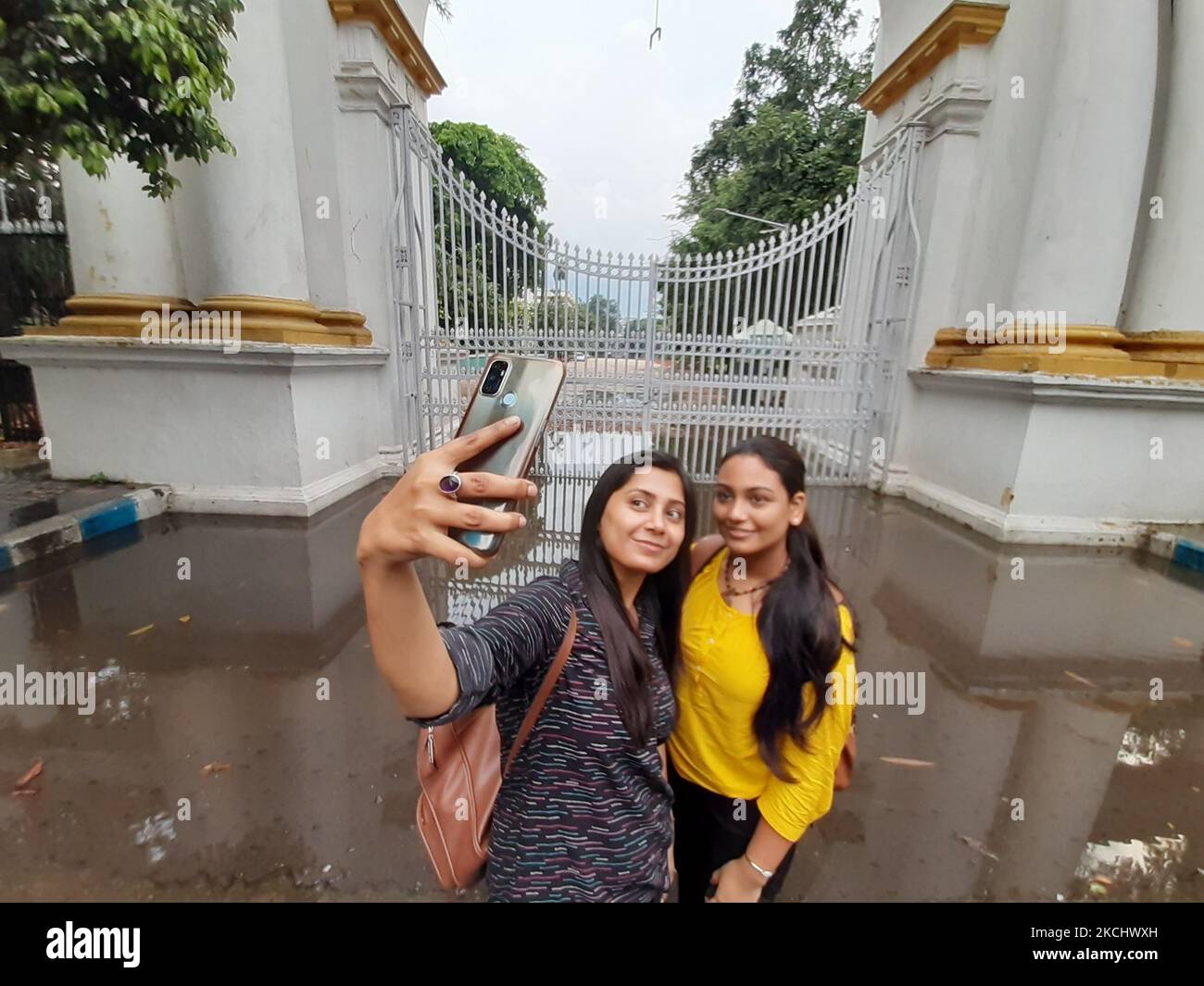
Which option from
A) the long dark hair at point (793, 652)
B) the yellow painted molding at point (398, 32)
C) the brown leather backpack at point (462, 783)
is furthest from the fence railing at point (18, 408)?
the long dark hair at point (793, 652)

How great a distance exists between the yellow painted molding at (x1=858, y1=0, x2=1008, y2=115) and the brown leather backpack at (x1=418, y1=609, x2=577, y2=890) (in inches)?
276

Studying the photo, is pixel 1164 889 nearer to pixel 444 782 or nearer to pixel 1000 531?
pixel 444 782

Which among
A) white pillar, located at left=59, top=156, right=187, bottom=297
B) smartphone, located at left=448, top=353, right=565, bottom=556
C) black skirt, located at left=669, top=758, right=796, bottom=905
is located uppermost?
white pillar, located at left=59, top=156, right=187, bottom=297

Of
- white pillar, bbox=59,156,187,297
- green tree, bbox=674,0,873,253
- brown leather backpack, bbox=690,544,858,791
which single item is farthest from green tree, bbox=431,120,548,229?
brown leather backpack, bbox=690,544,858,791

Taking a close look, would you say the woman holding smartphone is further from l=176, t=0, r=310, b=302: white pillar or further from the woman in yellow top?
l=176, t=0, r=310, b=302: white pillar

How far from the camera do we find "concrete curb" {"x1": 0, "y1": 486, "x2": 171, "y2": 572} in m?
3.43

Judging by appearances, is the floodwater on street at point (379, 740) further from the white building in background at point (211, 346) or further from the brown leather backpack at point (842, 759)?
the white building in background at point (211, 346)

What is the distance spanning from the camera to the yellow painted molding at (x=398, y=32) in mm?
5082

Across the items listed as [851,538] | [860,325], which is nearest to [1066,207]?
[860,325]

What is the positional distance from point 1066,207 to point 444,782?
6066 mm

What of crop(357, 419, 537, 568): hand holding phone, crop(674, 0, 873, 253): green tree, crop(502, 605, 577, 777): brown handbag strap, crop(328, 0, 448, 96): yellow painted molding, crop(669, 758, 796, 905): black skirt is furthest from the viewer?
crop(674, 0, 873, 253): green tree

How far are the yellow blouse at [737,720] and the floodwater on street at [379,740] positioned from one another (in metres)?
0.66
